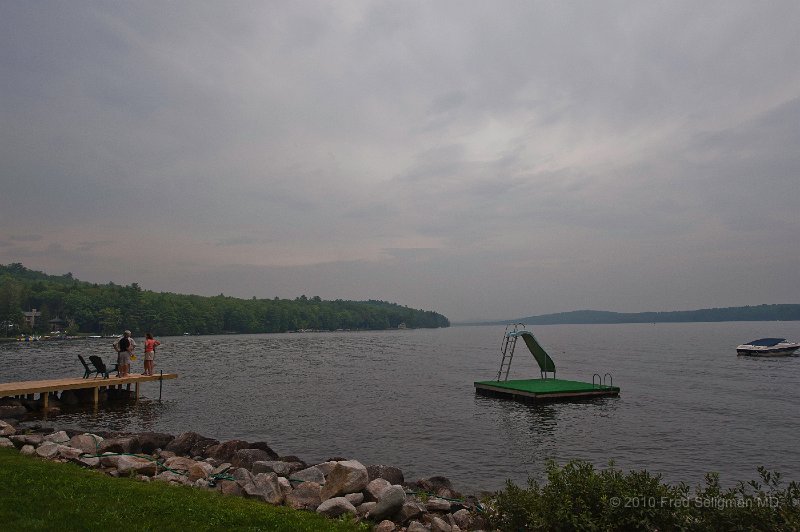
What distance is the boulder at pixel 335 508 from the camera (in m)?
9.77

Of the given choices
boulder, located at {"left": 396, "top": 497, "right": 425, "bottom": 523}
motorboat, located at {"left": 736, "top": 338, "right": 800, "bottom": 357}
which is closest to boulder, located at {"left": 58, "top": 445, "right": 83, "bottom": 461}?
boulder, located at {"left": 396, "top": 497, "right": 425, "bottom": 523}

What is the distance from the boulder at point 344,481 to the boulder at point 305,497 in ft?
0.51

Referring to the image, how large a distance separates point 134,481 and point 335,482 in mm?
4166

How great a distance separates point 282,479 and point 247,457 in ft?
13.7

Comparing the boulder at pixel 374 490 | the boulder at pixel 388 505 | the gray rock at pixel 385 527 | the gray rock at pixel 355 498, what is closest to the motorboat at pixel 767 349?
the boulder at pixel 374 490

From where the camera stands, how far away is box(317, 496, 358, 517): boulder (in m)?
9.77

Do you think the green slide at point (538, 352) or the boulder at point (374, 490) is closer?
the boulder at point (374, 490)

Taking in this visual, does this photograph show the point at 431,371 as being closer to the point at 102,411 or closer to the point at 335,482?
the point at 102,411

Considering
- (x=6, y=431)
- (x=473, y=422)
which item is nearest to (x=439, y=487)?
(x=473, y=422)

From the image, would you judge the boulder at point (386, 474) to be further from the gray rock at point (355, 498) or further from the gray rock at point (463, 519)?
the gray rock at point (463, 519)

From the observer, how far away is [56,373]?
150ft

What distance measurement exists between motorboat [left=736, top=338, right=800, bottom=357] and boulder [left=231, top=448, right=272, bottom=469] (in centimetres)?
7717

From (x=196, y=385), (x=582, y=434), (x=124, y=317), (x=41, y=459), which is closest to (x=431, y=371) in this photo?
(x=196, y=385)

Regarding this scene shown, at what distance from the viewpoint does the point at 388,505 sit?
9812 mm
